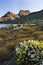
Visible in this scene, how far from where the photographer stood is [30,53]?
496 inches

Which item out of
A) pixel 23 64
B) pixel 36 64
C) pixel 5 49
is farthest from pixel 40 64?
pixel 5 49

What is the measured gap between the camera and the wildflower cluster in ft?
39.9

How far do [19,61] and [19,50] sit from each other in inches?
27.8

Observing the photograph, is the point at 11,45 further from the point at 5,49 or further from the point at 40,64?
the point at 40,64

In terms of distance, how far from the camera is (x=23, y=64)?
12.7 meters

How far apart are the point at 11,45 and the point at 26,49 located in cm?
566

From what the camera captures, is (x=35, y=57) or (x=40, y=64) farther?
(x=35, y=57)

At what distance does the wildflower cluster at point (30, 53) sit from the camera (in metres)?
12.1

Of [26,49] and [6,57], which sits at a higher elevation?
[26,49]

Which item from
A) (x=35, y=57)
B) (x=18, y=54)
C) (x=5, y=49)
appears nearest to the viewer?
(x=35, y=57)

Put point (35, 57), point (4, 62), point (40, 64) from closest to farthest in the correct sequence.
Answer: point (40, 64) → point (35, 57) → point (4, 62)

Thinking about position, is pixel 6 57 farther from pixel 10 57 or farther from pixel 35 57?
pixel 35 57

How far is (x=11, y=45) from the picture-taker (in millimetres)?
18359

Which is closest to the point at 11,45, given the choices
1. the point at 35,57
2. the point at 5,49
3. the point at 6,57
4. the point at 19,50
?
the point at 5,49
